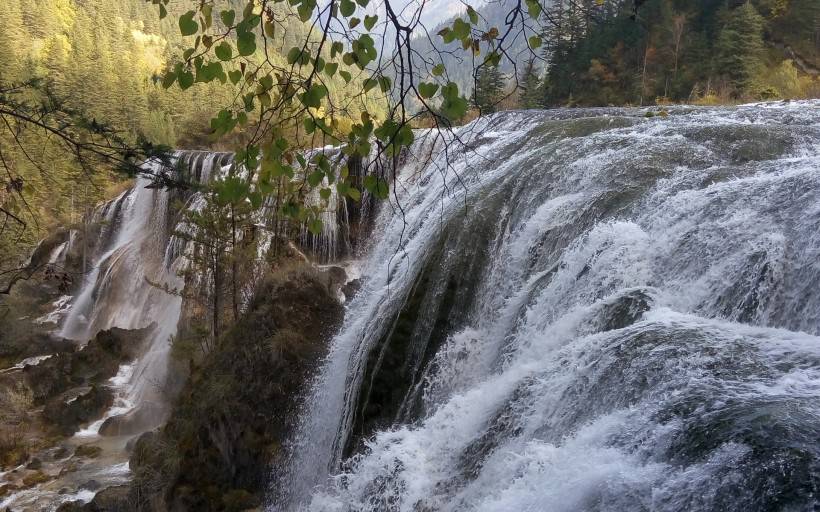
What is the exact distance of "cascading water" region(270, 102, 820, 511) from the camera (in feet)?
10.5

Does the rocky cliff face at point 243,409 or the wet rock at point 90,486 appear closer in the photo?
the rocky cliff face at point 243,409

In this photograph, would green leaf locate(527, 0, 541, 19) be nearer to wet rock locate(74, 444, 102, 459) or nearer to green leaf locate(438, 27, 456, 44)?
green leaf locate(438, 27, 456, 44)

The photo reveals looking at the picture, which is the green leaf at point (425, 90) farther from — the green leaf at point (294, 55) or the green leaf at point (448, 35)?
the green leaf at point (294, 55)

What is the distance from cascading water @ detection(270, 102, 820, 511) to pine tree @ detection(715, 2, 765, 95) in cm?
1778

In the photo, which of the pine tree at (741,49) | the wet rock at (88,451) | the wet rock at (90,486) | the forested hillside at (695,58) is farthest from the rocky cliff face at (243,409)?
the pine tree at (741,49)

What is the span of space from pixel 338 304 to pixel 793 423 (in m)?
8.63

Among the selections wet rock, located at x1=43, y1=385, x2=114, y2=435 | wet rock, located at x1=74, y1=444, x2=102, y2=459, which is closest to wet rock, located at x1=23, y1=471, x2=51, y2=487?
wet rock, located at x1=74, y1=444, x2=102, y2=459

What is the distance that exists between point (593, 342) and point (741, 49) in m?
27.0

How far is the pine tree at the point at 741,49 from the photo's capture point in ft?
83.6

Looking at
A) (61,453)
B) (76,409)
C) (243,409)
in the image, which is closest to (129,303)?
(76,409)

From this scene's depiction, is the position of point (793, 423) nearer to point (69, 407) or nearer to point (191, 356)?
point (191, 356)

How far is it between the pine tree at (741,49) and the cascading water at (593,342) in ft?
58.3

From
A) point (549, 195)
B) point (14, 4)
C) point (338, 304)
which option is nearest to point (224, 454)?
point (338, 304)

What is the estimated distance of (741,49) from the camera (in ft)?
84.5
